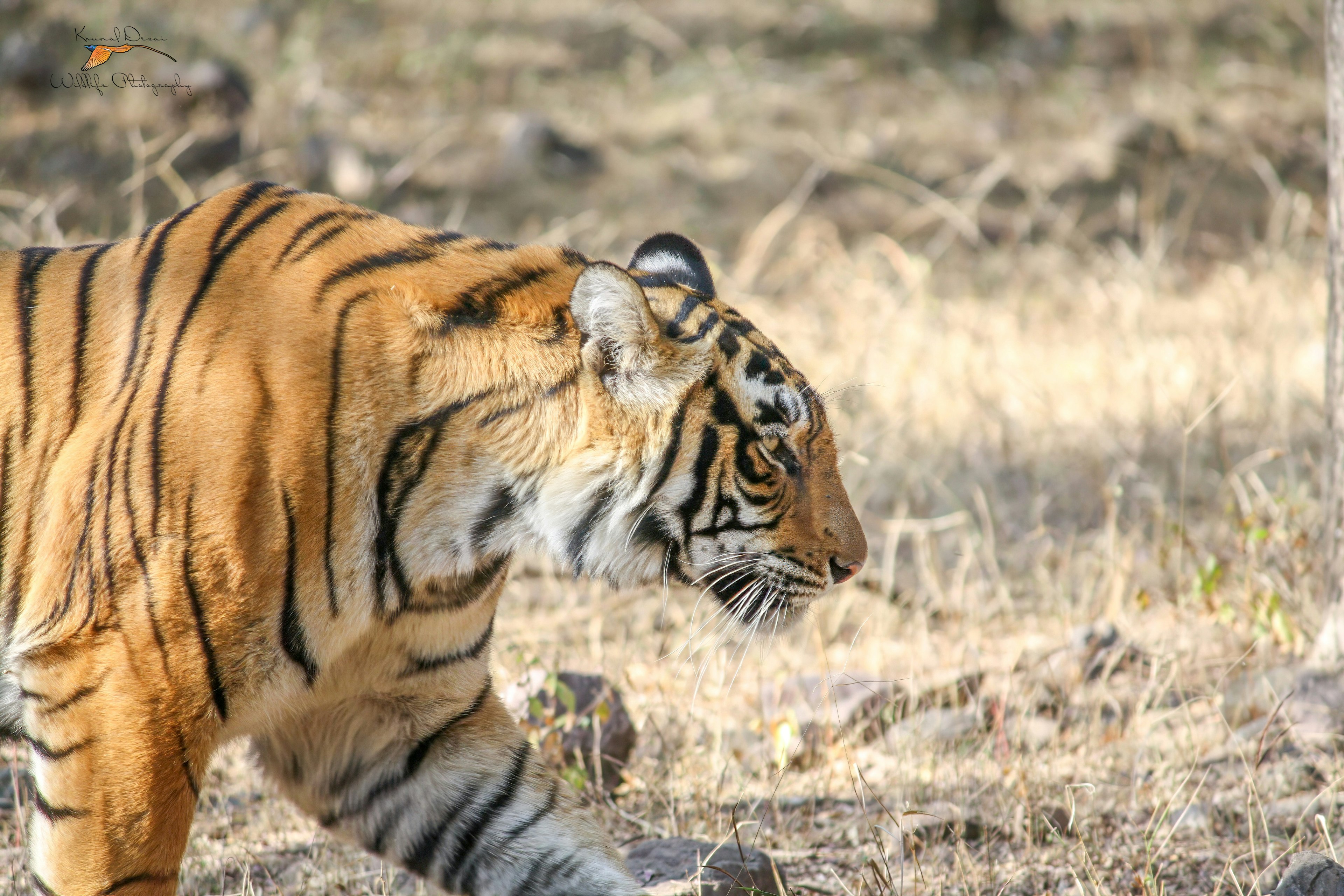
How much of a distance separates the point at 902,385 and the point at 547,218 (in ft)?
8.59

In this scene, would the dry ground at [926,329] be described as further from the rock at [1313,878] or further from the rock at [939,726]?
the rock at [1313,878]

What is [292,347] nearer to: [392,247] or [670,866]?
[392,247]

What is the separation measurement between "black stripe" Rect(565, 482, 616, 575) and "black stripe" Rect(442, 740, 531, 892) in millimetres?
470

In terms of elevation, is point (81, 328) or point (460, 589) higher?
point (81, 328)

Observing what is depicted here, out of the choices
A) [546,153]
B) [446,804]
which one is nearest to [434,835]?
[446,804]

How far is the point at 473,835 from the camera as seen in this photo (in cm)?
221

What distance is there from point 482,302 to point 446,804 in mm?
877

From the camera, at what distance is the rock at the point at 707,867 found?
6.93 feet

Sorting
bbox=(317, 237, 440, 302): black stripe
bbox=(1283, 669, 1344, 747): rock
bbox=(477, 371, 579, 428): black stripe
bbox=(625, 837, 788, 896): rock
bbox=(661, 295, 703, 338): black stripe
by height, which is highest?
bbox=(317, 237, 440, 302): black stripe

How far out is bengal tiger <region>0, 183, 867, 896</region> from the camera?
Answer: 1.78m

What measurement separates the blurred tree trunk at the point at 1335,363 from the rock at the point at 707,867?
1.60 meters

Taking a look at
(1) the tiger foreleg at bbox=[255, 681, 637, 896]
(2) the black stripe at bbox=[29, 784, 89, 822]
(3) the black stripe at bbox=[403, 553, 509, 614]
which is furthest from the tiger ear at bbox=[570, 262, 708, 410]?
(2) the black stripe at bbox=[29, 784, 89, 822]

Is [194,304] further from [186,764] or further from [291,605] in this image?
[186,764]

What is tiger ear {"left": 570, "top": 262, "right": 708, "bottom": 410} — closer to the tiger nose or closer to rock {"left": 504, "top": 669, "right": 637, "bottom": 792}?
the tiger nose
